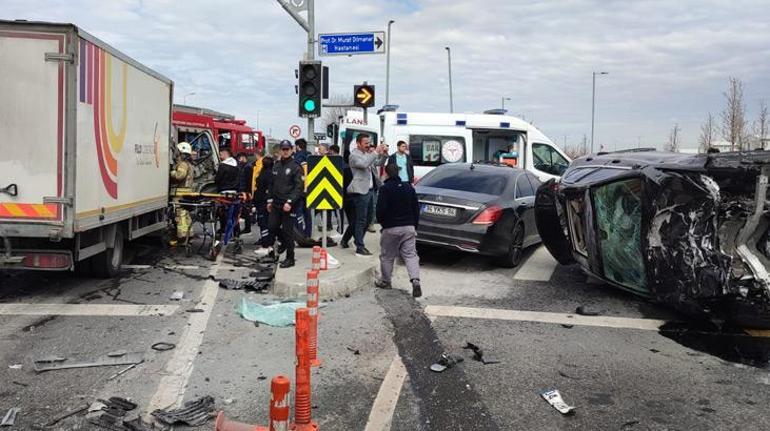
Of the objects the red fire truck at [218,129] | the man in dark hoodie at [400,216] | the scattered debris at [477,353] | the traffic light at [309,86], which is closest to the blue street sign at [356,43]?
the traffic light at [309,86]

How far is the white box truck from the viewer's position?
627cm

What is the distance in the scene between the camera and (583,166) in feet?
25.4

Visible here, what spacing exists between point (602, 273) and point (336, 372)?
12.2 ft

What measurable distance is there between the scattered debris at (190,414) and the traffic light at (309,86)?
627 cm

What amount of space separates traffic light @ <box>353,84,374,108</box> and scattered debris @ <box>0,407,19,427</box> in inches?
356

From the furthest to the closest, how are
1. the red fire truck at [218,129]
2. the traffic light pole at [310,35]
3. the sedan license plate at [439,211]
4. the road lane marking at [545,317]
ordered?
the red fire truck at [218,129], the traffic light pole at [310,35], the sedan license plate at [439,211], the road lane marking at [545,317]

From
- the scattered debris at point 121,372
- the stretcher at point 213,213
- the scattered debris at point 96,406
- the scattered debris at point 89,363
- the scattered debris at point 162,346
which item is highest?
the stretcher at point 213,213

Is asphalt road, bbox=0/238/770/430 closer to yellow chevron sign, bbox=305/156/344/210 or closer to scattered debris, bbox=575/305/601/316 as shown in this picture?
scattered debris, bbox=575/305/601/316

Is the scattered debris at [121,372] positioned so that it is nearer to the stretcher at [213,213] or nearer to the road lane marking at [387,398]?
the road lane marking at [387,398]

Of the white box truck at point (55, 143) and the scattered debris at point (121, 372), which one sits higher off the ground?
the white box truck at point (55, 143)

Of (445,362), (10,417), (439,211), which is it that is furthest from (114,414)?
(439,211)

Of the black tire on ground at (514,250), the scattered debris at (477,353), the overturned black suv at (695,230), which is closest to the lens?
the scattered debris at (477,353)

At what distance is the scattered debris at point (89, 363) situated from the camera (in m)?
4.81

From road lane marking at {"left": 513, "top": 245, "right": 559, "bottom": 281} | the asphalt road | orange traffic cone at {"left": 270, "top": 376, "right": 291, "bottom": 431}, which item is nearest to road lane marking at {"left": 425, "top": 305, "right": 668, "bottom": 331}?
the asphalt road
